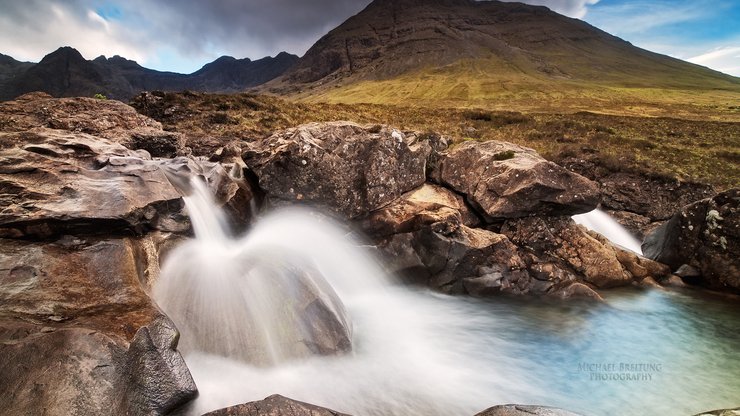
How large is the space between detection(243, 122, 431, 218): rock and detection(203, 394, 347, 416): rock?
10.3m

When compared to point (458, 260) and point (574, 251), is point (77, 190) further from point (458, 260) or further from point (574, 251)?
point (574, 251)

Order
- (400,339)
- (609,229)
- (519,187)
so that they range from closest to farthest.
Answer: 1. (400,339)
2. (519,187)
3. (609,229)

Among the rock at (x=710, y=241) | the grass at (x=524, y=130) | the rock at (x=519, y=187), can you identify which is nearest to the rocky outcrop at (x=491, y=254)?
the rock at (x=519, y=187)

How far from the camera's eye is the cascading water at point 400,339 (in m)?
9.09

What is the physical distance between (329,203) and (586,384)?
1121 cm

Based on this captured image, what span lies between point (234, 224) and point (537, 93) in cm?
13626

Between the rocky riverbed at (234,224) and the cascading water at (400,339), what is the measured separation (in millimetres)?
1195

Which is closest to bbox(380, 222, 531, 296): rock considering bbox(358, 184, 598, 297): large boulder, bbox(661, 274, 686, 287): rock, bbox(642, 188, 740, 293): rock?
bbox(358, 184, 598, 297): large boulder

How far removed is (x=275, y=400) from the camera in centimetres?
675

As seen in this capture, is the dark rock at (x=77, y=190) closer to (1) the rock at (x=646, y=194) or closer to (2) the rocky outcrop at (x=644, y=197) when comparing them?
(2) the rocky outcrop at (x=644, y=197)

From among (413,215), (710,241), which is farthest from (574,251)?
(413,215)

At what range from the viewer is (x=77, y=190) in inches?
420

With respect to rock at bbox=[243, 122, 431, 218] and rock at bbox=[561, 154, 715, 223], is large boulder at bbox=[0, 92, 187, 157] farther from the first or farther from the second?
rock at bbox=[561, 154, 715, 223]

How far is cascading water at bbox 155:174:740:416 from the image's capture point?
909 cm
